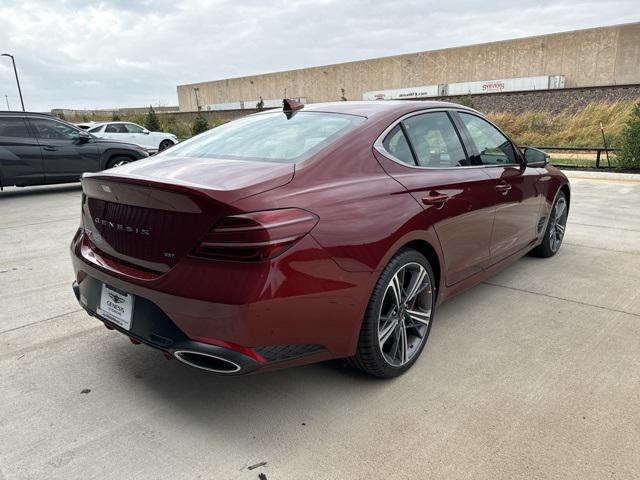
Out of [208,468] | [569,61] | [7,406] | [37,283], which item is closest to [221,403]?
[208,468]

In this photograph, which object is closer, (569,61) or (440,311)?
→ (440,311)

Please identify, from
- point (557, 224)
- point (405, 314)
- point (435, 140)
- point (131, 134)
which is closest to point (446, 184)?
point (435, 140)

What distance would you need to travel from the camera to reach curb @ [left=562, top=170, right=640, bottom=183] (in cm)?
1101

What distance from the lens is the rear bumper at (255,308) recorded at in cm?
199

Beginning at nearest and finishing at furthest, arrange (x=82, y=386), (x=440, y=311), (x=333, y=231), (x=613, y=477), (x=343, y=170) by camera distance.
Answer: (x=613, y=477), (x=333, y=231), (x=343, y=170), (x=82, y=386), (x=440, y=311)

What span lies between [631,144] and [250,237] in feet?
41.2

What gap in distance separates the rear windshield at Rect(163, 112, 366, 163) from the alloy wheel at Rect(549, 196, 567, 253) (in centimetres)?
295

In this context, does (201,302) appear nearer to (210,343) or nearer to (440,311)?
(210,343)

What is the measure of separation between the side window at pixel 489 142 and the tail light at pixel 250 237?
6.84 ft

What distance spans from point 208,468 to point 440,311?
215 centimetres

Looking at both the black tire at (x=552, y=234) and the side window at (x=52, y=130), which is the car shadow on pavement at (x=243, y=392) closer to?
the black tire at (x=552, y=234)

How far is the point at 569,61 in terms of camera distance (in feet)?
149

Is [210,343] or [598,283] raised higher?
[210,343]

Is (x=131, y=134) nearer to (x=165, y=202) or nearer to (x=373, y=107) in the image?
(x=373, y=107)
